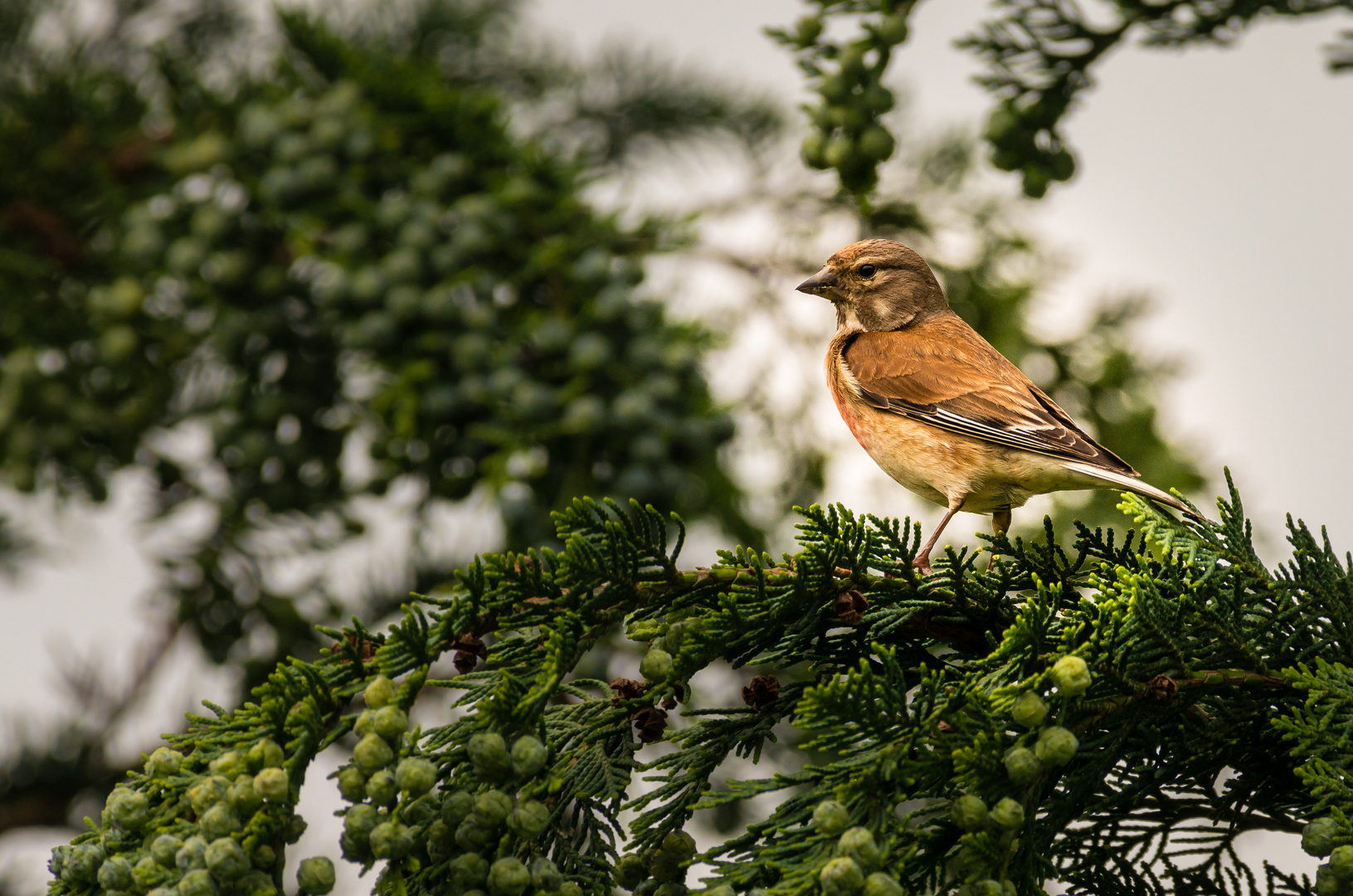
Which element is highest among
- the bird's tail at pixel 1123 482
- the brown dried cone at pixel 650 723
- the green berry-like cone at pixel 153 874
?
the green berry-like cone at pixel 153 874

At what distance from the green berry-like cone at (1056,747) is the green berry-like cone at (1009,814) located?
83 mm

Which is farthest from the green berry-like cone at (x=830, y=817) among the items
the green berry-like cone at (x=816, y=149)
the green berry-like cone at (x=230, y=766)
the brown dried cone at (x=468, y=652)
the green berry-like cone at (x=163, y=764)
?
the green berry-like cone at (x=816, y=149)

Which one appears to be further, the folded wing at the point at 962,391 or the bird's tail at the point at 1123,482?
the folded wing at the point at 962,391

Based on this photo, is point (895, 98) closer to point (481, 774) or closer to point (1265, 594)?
point (1265, 594)

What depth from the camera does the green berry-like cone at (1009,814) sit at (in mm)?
1578

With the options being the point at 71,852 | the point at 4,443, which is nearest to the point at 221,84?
the point at 4,443

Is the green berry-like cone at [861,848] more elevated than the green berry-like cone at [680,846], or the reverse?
the green berry-like cone at [861,848]

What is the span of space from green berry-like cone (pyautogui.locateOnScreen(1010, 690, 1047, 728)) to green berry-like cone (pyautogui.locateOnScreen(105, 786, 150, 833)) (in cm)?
128

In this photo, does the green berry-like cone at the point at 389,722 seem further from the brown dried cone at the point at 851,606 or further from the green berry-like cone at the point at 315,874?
the brown dried cone at the point at 851,606

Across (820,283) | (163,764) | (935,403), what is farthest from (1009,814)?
(820,283)

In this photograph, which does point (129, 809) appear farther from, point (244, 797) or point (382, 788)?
point (382, 788)

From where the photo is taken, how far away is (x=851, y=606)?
6.51ft

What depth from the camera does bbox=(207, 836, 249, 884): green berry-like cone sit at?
159 cm

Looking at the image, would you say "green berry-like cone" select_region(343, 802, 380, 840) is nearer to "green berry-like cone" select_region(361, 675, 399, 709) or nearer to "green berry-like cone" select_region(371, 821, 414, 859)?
"green berry-like cone" select_region(371, 821, 414, 859)
